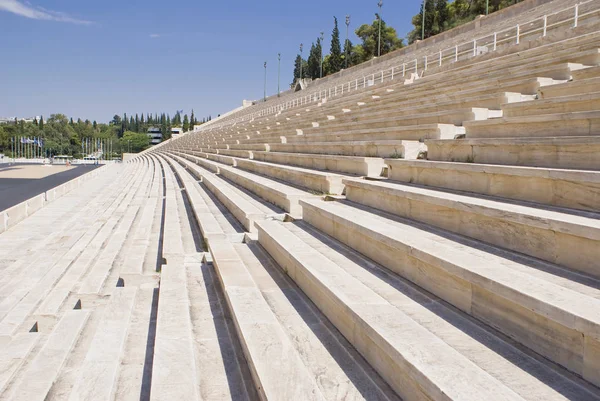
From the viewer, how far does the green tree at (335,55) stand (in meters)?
63.2

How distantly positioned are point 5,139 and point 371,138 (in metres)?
112

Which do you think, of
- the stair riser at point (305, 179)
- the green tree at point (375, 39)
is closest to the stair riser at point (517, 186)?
the stair riser at point (305, 179)

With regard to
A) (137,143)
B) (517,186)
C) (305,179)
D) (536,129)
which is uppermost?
(137,143)

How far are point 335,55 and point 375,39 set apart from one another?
27.9ft

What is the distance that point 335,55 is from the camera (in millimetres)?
63594

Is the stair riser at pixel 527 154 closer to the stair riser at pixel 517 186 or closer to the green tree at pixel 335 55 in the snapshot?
the stair riser at pixel 517 186

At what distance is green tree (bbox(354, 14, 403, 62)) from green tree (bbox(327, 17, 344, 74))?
502cm

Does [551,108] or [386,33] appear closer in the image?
[551,108]

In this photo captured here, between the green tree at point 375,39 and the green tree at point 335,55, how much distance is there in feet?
16.5

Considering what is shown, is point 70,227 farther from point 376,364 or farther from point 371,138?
point 376,364

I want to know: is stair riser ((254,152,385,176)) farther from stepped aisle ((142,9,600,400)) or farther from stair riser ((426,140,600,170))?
stair riser ((426,140,600,170))

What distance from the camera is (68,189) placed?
1523 centimetres

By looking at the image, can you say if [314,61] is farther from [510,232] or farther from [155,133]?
[155,133]

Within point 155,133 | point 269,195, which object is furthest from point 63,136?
point 269,195
